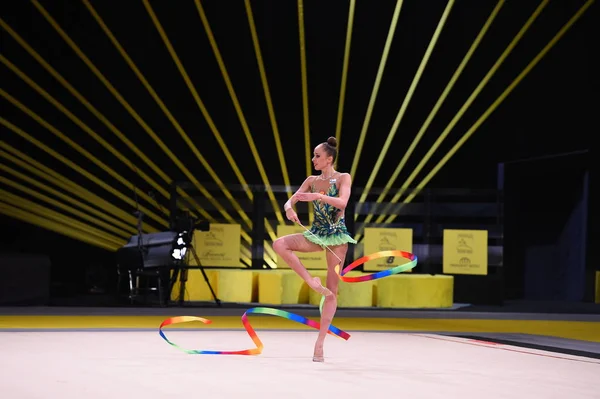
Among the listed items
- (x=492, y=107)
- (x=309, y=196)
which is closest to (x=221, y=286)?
(x=492, y=107)

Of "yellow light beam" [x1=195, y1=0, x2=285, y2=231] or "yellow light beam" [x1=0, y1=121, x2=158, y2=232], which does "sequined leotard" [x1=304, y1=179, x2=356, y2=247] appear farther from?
"yellow light beam" [x1=0, y1=121, x2=158, y2=232]

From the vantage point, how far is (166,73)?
51.2ft

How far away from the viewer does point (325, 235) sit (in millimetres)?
6762

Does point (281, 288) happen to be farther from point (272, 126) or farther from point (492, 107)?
point (492, 107)

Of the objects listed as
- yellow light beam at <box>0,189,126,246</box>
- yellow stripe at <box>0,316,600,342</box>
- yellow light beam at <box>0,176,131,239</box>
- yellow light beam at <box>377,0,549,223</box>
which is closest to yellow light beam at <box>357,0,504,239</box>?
yellow light beam at <box>377,0,549,223</box>

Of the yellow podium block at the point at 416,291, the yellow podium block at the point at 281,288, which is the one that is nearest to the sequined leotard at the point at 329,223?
the yellow podium block at the point at 281,288

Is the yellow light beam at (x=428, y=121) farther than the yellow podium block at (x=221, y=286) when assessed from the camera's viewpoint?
Yes

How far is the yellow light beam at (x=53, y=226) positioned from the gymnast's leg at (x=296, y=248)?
7.64 meters

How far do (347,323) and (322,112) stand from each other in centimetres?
618

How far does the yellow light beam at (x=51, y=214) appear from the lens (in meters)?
13.4

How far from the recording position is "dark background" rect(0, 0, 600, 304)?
14914 mm

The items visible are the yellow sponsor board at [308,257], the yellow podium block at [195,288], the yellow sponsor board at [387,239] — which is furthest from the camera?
the yellow sponsor board at [387,239]

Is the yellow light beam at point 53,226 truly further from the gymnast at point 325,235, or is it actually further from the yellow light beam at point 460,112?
the gymnast at point 325,235

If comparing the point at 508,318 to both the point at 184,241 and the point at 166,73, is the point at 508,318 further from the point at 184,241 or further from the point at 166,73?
the point at 166,73
